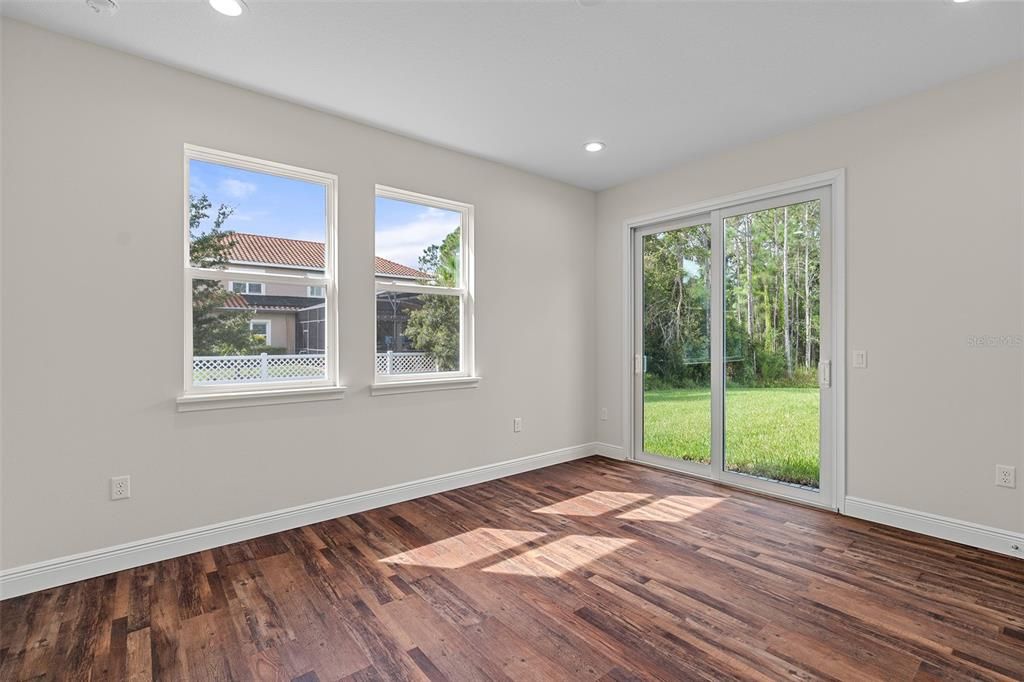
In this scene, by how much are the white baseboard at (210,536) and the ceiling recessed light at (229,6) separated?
8.73 feet

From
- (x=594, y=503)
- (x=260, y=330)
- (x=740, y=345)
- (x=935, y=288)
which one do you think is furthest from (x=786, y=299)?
(x=260, y=330)

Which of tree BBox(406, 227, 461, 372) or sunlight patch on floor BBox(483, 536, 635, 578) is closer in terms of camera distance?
sunlight patch on floor BBox(483, 536, 635, 578)

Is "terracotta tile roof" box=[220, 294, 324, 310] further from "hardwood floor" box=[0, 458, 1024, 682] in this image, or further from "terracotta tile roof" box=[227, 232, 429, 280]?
"hardwood floor" box=[0, 458, 1024, 682]

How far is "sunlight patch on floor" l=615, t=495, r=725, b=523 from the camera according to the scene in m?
3.31

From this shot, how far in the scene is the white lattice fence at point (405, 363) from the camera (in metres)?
3.63

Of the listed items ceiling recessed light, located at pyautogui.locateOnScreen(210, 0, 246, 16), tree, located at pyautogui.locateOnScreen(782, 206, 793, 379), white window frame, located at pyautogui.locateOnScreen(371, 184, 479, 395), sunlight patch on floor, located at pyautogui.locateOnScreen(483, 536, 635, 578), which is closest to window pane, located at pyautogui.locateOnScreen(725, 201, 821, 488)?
tree, located at pyautogui.locateOnScreen(782, 206, 793, 379)

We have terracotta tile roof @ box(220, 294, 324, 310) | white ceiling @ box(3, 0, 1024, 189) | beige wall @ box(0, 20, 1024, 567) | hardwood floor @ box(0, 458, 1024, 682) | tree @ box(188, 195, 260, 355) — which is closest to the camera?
hardwood floor @ box(0, 458, 1024, 682)

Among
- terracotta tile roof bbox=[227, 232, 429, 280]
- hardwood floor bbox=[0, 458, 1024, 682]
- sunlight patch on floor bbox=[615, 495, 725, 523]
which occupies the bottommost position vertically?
hardwood floor bbox=[0, 458, 1024, 682]

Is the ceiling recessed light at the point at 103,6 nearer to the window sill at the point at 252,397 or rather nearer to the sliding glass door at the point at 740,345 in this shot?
the window sill at the point at 252,397

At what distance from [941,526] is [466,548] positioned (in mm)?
2807

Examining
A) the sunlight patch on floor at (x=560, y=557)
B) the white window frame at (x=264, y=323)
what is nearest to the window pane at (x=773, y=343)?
the sunlight patch on floor at (x=560, y=557)

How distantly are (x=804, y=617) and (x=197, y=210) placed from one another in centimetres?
374

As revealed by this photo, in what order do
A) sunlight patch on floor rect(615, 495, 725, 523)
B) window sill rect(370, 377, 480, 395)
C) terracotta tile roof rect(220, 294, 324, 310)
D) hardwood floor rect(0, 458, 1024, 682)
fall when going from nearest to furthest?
1. hardwood floor rect(0, 458, 1024, 682)
2. terracotta tile roof rect(220, 294, 324, 310)
3. sunlight patch on floor rect(615, 495, 725, 523)
4. window sill rect(370, 377, 480, 395)

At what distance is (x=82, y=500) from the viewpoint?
2.47 meters
